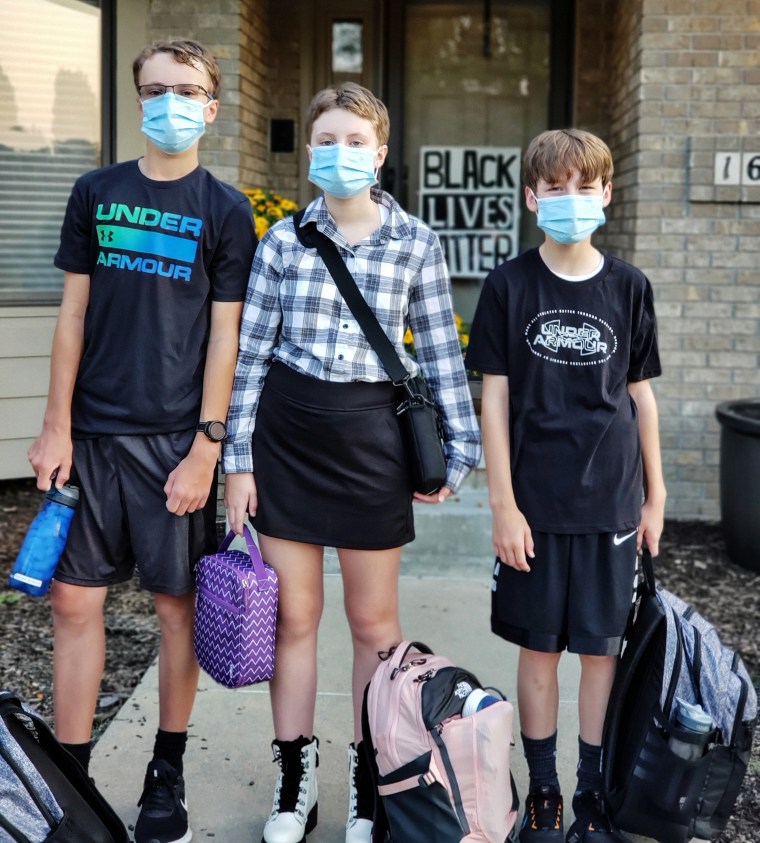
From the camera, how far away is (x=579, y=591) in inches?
99.0

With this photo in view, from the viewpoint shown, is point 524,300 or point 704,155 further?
point 704,155

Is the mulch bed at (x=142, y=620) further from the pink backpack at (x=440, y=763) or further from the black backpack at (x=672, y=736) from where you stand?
the pink backpack at (x=440, y=763)

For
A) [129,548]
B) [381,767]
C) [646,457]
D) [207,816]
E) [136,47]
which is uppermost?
[136,47]

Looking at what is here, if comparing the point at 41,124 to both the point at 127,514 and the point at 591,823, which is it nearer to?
the point at 127,514

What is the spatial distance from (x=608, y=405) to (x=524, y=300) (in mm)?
323

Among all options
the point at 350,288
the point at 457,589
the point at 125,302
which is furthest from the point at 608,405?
the point at 457,589

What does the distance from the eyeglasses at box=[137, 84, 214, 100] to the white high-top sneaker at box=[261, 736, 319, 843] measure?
1601 mm

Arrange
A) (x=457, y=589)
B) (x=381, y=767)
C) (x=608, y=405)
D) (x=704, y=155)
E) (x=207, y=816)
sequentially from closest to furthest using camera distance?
1. (x=381, y=767)
2. (x=608, y=405)
3. (x=207, y=816)
4. (x=457, y=589)
5. (x=704, y=155)

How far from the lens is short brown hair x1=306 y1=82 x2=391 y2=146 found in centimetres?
243

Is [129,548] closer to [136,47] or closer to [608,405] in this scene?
[608,405]

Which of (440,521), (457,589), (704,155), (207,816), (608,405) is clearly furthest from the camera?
(704,155)

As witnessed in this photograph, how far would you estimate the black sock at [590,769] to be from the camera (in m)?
2.64

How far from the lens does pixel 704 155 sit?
553cm


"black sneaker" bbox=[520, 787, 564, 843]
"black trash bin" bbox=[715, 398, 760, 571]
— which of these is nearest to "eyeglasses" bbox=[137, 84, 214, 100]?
"black sneaker" bbox=[520, 787, 564, 843]
